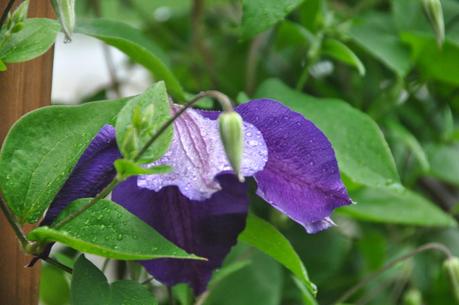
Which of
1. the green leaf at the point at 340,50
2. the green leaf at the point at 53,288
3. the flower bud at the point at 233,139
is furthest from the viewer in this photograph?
the green leaf at the point at 53,288

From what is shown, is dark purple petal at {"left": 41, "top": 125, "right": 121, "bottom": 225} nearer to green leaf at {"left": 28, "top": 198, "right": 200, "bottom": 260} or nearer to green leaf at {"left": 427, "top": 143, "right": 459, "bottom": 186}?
green leaf at {"left": 28, "top": 198, "right": 200, "bottom": 260}

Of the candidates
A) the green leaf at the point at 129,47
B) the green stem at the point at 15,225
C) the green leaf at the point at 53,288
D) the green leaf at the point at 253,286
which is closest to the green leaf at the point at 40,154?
the green stem at the point at 15,225

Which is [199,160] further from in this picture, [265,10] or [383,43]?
[383,43]

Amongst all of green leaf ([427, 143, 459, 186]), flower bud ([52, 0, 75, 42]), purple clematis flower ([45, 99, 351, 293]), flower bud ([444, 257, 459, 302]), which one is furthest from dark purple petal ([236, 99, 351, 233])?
green leaf ([427, 143, 459, 186])

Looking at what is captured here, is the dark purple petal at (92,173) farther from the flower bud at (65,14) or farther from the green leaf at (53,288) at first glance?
the green leaf at (53,288)

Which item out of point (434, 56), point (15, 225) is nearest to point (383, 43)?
point (434, 56)
